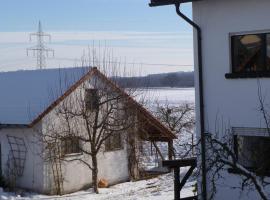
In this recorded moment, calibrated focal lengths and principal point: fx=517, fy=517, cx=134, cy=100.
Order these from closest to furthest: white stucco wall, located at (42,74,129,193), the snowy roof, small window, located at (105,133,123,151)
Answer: white stucco wall, located at (42,74,129,193) → the snowy roof → small window, located at (105,133,123,151)

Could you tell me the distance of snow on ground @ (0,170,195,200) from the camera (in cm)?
1657

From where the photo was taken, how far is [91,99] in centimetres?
2078

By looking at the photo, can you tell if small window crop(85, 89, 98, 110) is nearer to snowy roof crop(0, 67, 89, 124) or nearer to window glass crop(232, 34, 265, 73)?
snowy roof crop(0, 67, 89, 124)

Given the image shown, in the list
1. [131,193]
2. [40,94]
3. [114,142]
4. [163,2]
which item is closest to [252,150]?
[163,2]

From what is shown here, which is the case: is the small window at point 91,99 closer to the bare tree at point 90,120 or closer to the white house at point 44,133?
the bare tree at point 90,120

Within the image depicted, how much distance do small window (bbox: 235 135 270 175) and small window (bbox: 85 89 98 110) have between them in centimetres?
1079

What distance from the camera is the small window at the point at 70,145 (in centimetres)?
2016

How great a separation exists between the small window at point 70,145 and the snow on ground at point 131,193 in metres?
1.66

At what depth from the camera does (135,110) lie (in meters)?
21.8

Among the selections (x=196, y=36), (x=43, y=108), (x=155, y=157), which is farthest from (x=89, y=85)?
(x=196, y=36)

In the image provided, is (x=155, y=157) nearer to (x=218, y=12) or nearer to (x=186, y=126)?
(x=186, y=126)

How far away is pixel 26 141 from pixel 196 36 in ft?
36.1

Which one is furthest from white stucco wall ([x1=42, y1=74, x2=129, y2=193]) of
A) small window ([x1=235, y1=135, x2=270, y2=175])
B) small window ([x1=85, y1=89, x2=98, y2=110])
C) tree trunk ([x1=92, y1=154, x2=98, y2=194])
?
small window ([x1=235, y1=135, x2=270, y2=175])

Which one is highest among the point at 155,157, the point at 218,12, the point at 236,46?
the point at 218,12
